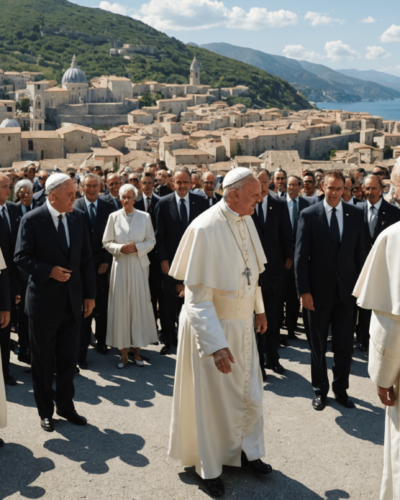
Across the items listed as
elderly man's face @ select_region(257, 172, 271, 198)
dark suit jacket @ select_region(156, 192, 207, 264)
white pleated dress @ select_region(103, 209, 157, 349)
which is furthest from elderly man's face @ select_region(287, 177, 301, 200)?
white pleated dress @ select_region(103, 209, 157, 349)

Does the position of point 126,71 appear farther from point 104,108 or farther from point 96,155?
point 96,155

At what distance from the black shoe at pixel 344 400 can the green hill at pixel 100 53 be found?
10608 centimetres

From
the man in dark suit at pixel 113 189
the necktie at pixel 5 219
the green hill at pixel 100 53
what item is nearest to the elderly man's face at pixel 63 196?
the necktie at pixel 5 219

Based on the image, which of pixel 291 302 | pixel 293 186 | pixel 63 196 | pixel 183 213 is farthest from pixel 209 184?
pixel 63 196

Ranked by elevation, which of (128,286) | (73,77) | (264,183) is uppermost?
(73,77)

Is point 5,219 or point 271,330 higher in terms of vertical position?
point 5,219

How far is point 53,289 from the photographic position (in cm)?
423

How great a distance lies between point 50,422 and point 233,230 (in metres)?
2.21

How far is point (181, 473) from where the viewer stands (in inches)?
143

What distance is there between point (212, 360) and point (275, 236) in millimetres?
2675

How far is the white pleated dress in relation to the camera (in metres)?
5.79

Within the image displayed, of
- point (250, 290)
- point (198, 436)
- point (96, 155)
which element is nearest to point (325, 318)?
point (250, 290)

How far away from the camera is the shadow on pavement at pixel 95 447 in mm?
3757

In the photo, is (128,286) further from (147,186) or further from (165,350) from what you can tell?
(147,186)
